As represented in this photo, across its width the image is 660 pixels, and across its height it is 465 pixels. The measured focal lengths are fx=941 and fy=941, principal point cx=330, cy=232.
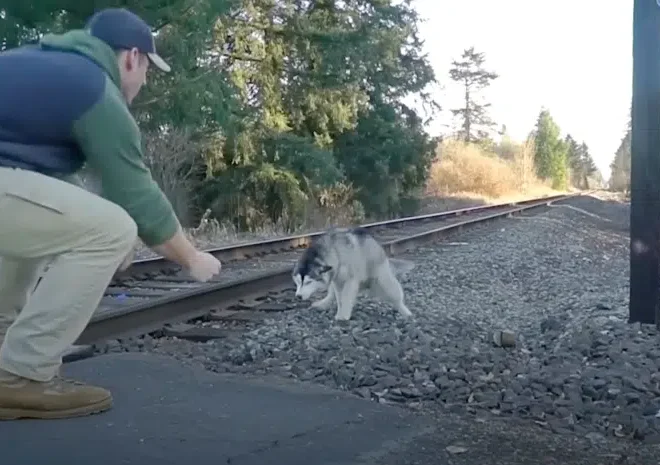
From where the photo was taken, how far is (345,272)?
7129 millimetres

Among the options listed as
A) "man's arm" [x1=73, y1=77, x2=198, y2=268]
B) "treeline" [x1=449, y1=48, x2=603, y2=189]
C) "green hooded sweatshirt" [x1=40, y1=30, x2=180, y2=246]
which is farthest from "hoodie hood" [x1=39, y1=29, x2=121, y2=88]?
"treeline" [x1=449, y1=48, x2=603, y2=189]

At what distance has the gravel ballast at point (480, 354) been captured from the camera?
401 centimetres

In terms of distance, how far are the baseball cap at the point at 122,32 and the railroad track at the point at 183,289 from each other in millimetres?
2809

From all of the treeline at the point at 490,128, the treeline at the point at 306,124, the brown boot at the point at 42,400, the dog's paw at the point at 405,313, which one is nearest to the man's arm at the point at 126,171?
the brown boot at the point at 42,400

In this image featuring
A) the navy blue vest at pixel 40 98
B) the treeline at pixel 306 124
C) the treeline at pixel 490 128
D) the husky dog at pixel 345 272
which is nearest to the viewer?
the navy blue vest at pixel 40 98

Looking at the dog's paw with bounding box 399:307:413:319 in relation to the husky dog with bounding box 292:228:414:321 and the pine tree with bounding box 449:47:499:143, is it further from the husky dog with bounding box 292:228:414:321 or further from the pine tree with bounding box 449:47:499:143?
the pine tree with bounding box 449:47:499:143

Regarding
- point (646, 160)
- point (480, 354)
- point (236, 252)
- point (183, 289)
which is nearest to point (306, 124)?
point (236, 252)

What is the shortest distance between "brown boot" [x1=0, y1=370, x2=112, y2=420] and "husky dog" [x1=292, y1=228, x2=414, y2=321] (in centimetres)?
349

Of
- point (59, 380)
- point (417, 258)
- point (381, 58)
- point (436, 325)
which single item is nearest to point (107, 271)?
point (59, 380)

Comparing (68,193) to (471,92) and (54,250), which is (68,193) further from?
(471,92)

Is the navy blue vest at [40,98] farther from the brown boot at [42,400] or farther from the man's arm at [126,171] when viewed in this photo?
the brown boot at [42,400]

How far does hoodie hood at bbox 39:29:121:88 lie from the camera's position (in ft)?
10.7

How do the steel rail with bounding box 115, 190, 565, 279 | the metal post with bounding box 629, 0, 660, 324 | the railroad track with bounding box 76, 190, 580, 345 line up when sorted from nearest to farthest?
the metal post with bounding box 629, 0, 660, 324, the railroad track with bounding box 76, 190, 580, 345, the steel rail with bounding box 115, 190, 565, 279

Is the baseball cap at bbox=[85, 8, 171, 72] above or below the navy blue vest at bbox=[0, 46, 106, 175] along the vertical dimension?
above
